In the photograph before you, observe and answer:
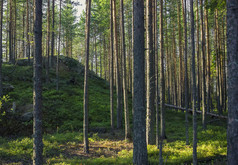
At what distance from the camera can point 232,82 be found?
4031 mm

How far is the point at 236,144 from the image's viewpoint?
390cm

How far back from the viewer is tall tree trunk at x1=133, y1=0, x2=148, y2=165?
21.6ft

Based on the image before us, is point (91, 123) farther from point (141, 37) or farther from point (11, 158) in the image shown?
point (141, 37)

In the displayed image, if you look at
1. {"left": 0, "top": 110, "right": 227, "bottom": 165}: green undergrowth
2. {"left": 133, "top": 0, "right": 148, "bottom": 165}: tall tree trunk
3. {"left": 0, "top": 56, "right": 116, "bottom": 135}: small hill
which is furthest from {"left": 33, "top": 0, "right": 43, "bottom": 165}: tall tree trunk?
A: {"left": 0, "top": 56, "right": 116, "bottom": 135}: small hill

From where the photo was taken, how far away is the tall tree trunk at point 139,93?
6.57 m

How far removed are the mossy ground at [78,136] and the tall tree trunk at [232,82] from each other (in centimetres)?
342

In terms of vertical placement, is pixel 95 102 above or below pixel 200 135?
above

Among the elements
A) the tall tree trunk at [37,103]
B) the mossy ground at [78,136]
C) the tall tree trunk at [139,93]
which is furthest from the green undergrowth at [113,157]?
the tall tree trunk at [37,103]

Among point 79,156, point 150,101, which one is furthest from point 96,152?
point 150,101

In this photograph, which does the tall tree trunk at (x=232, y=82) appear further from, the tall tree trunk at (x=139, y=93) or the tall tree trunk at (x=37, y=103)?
the tall tree trunk at (x=37, y=103)

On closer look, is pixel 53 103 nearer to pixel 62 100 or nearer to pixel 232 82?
pixel 62 100

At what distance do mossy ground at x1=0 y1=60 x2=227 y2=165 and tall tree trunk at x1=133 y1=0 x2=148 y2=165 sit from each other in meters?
1.20

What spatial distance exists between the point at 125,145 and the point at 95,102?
10530 mm

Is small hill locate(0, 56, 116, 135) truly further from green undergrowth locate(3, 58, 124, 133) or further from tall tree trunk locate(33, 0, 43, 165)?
tall tree trunk locate(33, 0, 43, 165)
